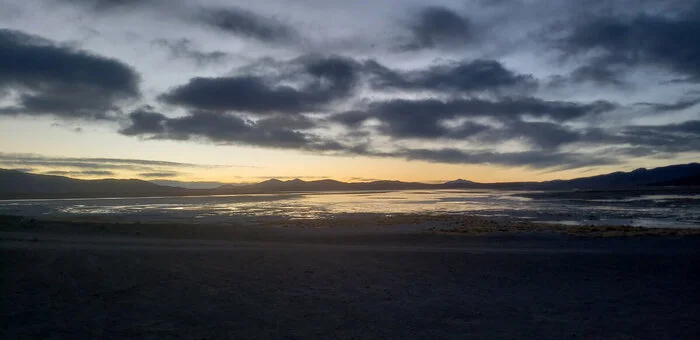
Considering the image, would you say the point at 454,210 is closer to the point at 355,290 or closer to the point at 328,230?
the point at 328,230

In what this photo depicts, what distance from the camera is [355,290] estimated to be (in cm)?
1108

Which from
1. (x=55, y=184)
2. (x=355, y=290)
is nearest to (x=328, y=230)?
(x=355, y=290)

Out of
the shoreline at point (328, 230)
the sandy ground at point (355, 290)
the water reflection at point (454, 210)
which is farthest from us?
the water reflection at point (454, 210)

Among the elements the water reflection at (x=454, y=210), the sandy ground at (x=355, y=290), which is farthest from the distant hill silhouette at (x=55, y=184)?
the sandy ground at (x=355, y=290)

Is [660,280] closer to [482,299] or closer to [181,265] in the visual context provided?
[482,299]

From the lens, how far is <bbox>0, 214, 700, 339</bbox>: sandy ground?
8219mm

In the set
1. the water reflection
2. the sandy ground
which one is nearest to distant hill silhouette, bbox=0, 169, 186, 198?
the water reflection

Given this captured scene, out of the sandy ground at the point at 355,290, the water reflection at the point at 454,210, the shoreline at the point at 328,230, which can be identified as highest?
the water reflection at the point at 454,210

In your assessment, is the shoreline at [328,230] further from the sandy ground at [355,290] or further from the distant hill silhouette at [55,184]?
the distant hill silhouette at [55,184]

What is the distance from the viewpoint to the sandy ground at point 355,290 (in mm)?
8219

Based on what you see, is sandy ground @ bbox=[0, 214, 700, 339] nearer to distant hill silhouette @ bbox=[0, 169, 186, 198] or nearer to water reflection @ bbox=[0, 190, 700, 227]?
water reflection @ bbox=[0, 190, 700, 227]

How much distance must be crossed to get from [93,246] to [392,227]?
15.9 meters

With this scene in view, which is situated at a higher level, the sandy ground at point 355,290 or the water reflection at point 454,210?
the water reflection at point 454,210

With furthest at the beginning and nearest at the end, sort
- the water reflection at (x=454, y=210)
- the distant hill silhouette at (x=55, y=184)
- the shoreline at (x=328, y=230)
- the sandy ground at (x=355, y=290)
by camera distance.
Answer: the distant hill silhouette at (x=55, y=184) < the water reflection at (x=454, y=210) < the shoreline at (x=328, y=230) < the sandy ground at (x=355, y=290)
